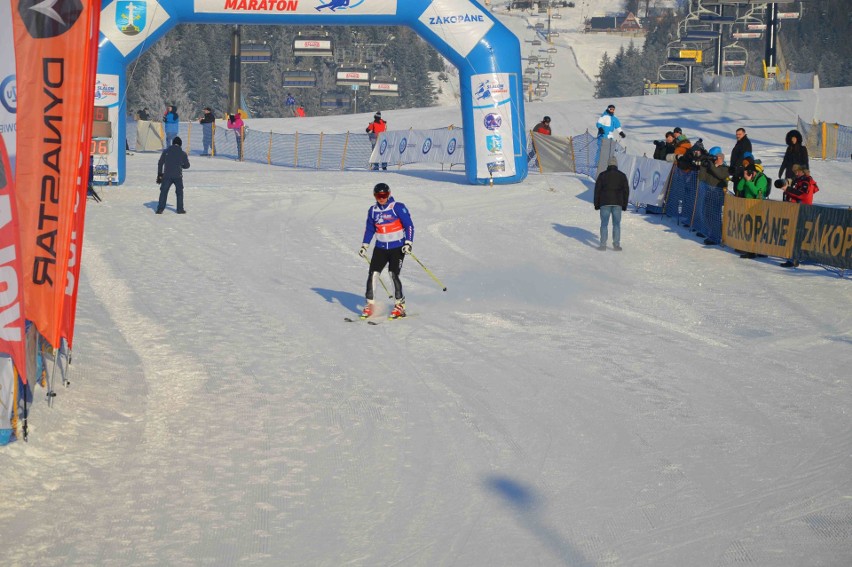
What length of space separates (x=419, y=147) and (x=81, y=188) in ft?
81.8

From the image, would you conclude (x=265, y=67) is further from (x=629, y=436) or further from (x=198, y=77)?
(x=629, y=436)

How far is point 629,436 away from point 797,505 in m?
1.80

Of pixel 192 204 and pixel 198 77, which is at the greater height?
pixel 198 77

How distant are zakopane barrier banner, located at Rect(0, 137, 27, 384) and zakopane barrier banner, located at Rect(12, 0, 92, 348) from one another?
0.58 metres

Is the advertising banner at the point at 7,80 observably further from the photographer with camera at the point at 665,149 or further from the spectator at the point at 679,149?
the photographer with camera at the point at 665,149

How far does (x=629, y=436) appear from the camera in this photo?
8.73 meters


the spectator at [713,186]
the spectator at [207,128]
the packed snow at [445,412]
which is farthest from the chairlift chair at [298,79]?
the spectator at [713,186]

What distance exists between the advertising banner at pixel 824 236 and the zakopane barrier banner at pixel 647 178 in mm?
5347

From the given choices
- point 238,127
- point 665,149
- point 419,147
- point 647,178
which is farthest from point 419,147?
point 665,149

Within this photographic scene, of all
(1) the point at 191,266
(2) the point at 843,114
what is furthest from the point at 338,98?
(1) the point at 191,266

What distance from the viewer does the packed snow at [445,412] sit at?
664 cm

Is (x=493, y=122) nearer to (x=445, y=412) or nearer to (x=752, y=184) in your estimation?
(x=752, y=184)

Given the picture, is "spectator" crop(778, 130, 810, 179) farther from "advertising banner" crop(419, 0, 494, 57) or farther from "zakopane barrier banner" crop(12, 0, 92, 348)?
"zakopane barrier banner" crop(12, 0, 92, 348)

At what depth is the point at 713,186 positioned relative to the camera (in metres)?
19.4
